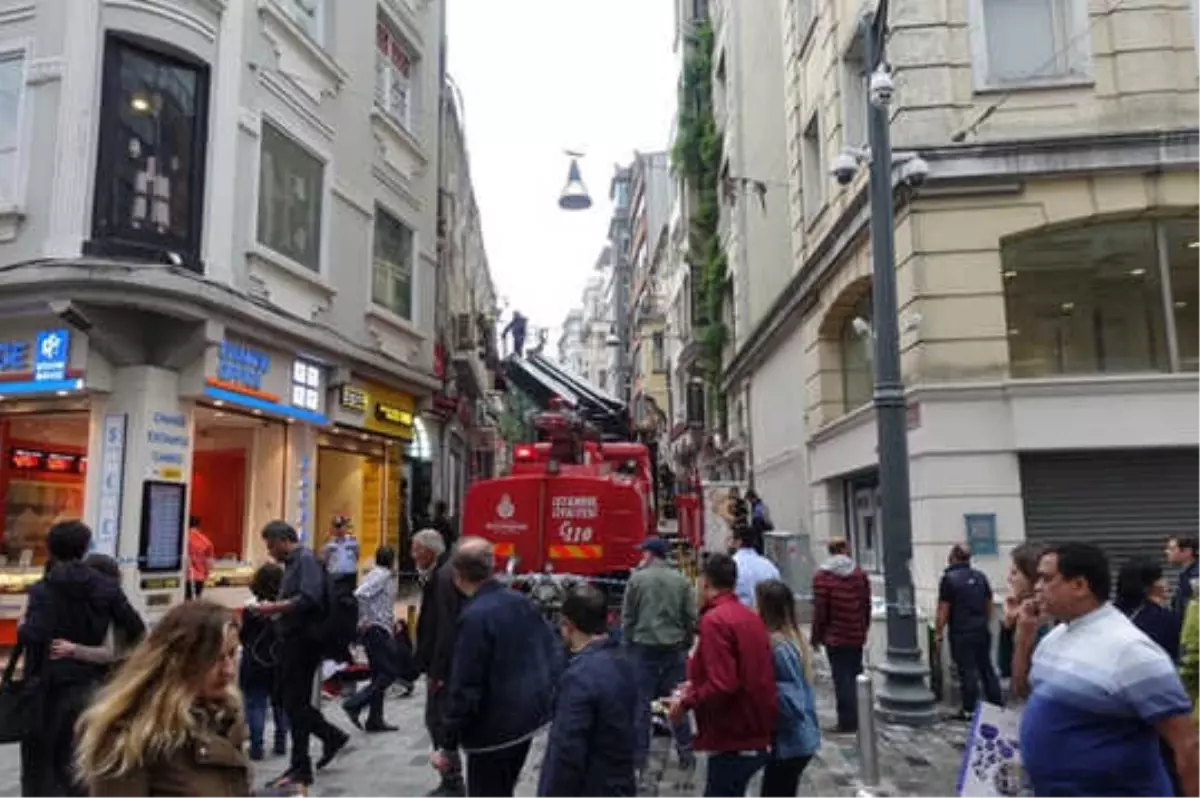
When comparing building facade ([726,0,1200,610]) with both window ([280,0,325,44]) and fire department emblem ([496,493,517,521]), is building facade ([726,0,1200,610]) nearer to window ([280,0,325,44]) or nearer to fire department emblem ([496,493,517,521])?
fire department emblem ([496,493,517,521])

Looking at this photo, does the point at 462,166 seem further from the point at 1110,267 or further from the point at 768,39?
the point at 1110,267

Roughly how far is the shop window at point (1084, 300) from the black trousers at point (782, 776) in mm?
8040

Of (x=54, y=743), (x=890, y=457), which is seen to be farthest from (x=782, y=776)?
(x=890, y=457)

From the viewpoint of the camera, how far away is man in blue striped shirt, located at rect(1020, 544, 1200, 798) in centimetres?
294

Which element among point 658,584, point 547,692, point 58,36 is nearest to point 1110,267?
point 658,584

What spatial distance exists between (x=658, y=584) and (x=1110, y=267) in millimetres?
7920

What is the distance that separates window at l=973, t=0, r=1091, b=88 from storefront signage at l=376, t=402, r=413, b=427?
42.3 feet

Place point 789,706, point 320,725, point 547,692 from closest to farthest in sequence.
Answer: point 547,692 → point 789,706 → point 320,725

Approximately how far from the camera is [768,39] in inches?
866

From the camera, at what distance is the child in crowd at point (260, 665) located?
772 centimetres

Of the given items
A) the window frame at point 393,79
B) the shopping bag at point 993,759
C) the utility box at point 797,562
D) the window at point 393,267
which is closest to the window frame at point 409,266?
the window at point 393,267

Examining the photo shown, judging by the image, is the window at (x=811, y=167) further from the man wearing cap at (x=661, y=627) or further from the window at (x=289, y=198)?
the man wearing cap at (x=661, y=627)

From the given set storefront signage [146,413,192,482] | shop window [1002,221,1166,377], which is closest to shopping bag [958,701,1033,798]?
shop window [1002,221,1166,377]

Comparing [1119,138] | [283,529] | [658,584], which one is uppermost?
[1119,138]
